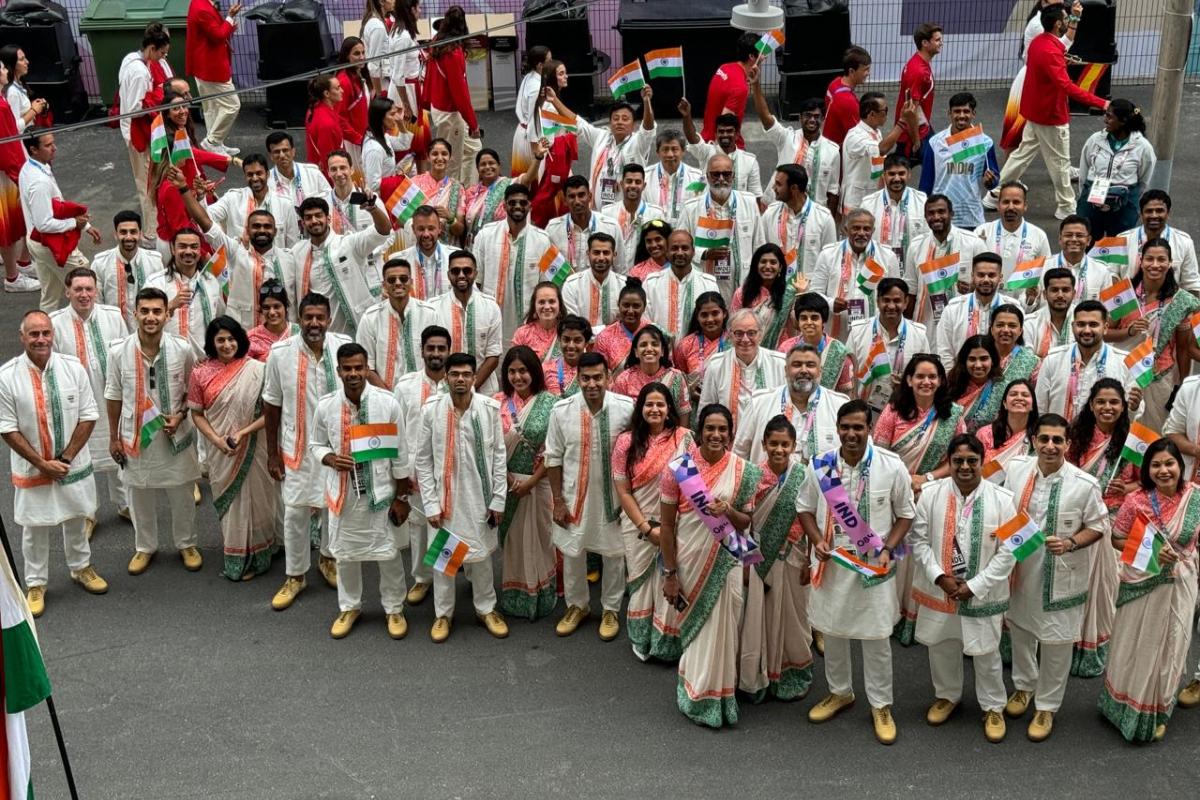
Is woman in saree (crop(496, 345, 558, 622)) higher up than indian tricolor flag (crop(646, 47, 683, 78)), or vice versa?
indian tricolor flag (crop(646, 47, 683, 78))

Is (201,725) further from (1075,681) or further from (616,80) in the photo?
(616,80)

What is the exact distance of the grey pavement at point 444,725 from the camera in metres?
7.12

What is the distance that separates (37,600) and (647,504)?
3.33m

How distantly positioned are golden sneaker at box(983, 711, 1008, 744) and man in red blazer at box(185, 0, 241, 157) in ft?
28.6

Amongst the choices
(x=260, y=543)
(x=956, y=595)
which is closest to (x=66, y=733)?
(x=260, y=543)

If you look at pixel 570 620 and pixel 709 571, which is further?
pixel 570 620

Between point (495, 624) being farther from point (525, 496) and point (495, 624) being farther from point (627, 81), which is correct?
point (627, 81)

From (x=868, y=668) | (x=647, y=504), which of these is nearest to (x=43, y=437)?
(x=647, y=504)

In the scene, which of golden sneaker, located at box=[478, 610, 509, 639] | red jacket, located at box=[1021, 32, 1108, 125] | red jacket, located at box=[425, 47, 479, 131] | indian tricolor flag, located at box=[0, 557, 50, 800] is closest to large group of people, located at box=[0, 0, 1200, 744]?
golden sneaker, located at box=[478, 610, 509, 639]

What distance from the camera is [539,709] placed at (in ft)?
25.2

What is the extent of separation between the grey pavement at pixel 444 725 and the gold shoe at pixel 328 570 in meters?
0.05

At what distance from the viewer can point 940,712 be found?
7520 millimetres

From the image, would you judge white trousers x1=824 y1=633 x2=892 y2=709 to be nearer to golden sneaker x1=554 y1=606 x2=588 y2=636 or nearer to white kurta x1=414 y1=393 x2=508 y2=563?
golden sneaker x1=554 y1=606 x2=588 y2=636

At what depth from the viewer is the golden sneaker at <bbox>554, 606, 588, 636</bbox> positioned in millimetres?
8367
